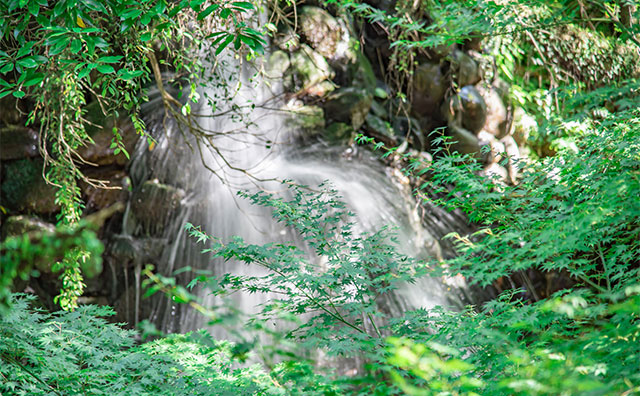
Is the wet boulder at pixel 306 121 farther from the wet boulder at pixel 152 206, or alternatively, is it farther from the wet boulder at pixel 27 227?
the wet boulder at pixel 27 227

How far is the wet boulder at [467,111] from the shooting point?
22.2 ft

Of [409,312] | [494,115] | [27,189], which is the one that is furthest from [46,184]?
[494,115]

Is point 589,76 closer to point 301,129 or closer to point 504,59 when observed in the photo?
point 504,59

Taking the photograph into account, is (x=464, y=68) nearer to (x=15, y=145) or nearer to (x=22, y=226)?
(x=15, y=145)

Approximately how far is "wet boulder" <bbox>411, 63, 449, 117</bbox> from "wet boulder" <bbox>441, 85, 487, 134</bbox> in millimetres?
203

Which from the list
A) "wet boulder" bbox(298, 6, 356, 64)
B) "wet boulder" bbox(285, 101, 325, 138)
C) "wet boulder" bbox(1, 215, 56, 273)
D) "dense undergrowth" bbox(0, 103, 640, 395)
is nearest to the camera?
"dense undergrowth" bbox(0, 103, 640, 395)

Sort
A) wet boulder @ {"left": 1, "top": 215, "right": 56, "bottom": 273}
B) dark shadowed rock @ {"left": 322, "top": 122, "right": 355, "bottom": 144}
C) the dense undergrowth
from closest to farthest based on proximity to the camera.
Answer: the dense undergrowth, wet boulder @ {"left": 1, "top": 215, "right": 56, "bottom": 273}, dark shadowed rock @ {"left": 322, "top": 122, "right": 355, "bottom": 144}

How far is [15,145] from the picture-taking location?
4770mm

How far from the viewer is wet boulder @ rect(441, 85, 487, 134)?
6777 millimetres

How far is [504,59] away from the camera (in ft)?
23.0

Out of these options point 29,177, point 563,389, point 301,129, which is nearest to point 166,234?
point 29,177

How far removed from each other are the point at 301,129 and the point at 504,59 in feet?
11.4

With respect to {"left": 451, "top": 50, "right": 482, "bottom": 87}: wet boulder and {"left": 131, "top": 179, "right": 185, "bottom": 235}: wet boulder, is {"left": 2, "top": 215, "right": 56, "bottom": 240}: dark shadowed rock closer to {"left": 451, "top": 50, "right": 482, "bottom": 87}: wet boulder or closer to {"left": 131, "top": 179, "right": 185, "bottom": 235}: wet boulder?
{"left": 131, "top": 179, "right": 185, "bottom": 235}: wet boulder

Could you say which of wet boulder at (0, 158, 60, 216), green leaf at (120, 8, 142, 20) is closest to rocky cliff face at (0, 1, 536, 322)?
wet boulder at (0, 158, 60, 216)
